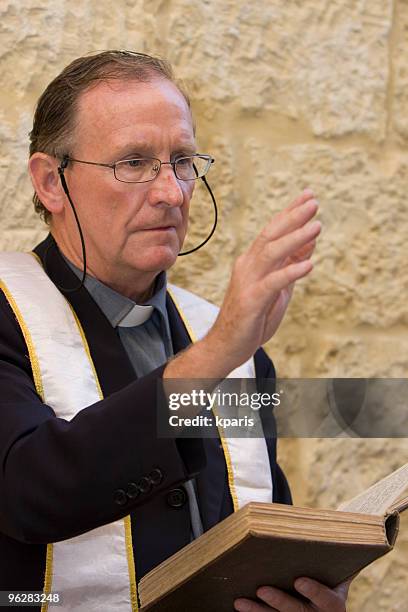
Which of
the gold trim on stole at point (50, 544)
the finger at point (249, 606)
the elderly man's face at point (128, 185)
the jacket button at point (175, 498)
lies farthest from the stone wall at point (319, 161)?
the finger at point (249, 606)

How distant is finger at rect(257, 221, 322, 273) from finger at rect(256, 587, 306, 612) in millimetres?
516

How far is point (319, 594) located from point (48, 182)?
0.95 metres

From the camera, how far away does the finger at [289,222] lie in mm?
1284

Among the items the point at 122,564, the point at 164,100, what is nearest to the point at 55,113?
the point at 164,100

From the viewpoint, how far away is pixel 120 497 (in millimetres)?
1438

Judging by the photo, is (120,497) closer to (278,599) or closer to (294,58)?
(278,599)

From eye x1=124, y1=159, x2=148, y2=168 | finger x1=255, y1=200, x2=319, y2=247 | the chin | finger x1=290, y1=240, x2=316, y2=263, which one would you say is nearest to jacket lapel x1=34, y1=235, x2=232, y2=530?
the chin

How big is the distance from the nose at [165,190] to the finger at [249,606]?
0.72m

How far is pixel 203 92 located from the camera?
259 centimetres

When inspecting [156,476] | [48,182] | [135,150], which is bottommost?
[156,476]

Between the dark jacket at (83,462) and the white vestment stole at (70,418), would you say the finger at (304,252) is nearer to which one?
the dark jacket at (83,462)

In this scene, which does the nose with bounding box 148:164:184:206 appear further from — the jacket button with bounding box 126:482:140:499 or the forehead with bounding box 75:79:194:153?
the jacket button with bounding box 126:482:140:499

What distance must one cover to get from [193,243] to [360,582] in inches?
39.4

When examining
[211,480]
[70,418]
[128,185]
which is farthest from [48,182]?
[211,480]
